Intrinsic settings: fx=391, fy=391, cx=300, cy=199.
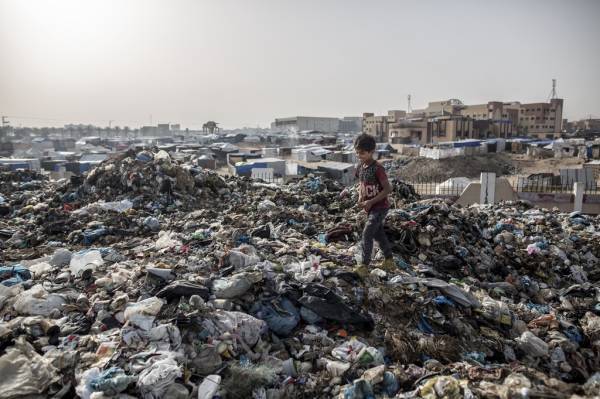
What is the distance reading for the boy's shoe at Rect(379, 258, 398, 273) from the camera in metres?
4.27

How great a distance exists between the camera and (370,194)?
4168 mm

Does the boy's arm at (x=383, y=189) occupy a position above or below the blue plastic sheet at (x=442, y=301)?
above

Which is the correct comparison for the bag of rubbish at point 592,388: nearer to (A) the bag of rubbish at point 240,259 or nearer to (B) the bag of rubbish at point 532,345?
(B) the bag of rubbish at point 532,345

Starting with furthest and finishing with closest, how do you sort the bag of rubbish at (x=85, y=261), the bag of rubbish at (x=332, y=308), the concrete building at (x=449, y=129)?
the concrete building at (x=449, y=129) < the bag of rubbish at (x=85, y=261) < the bag of rubbish at (x=332, y=308)

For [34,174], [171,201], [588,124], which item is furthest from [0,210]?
[588,124]

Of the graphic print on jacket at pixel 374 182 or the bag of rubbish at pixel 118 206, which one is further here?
the bag of rubbish at pixel 118 206

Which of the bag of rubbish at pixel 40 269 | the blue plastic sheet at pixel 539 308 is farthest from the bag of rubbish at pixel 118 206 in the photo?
the blue plastic sheet at pixel 539 308

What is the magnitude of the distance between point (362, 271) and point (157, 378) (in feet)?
7.39

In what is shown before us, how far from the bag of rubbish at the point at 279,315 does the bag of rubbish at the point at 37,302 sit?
→ 5.91 ft

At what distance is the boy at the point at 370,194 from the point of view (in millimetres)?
4027

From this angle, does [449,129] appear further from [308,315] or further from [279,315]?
[279,315]

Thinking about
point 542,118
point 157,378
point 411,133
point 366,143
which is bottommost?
point 157,378

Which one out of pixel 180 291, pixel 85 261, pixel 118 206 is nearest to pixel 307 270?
pixel 180 291

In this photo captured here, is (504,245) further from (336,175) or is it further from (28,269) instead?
(336,175)
